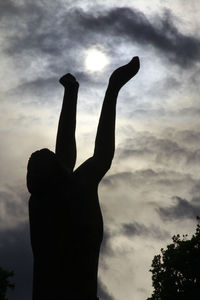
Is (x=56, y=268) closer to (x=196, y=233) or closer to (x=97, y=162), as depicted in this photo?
(x=97, y=162)

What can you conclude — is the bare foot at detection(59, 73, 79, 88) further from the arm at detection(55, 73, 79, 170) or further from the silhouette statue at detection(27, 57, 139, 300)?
the silhouette statue at detection(27, 57, 139, 300)

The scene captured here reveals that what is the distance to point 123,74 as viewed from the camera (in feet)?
18.6

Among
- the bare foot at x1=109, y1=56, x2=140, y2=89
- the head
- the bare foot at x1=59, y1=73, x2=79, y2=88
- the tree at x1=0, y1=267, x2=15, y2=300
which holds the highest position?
the tree at x1=0, y1=267, x2=15, y2=300

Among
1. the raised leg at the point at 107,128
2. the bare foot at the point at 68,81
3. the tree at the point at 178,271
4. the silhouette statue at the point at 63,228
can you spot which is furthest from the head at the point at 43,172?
the tree at the point at 178,271

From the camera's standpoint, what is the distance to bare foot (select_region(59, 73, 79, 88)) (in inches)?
235

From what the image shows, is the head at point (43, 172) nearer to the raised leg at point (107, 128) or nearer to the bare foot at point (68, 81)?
the raised leg at point (107, 128)

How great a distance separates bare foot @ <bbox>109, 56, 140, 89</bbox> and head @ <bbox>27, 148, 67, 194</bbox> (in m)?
1.35

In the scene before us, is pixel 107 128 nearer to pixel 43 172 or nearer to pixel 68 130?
pixel 68 130

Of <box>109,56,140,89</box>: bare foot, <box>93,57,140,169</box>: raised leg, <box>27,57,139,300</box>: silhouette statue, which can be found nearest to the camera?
<box>27,57,139,300</box>: silhouette statue

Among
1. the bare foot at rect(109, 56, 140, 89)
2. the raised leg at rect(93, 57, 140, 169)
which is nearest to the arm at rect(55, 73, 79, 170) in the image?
the raised leg at rect(93, 57, 140, 169)

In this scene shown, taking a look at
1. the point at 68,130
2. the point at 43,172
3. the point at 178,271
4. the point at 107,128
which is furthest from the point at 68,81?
the point at 178,271

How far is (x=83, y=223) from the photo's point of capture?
16.1 ft

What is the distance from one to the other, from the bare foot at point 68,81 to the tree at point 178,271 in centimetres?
2488

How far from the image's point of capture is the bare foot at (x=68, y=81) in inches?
235
